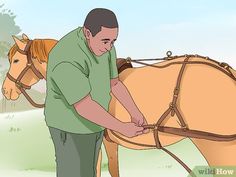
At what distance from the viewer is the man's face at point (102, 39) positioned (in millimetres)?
3537

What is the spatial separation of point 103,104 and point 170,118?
1.25 metres

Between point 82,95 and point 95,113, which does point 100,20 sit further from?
point 95,113

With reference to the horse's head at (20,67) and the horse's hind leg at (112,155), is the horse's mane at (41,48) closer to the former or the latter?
the horse's head at (20,67)

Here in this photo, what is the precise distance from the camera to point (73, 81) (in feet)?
11.8

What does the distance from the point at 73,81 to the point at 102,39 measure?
0.34 metres

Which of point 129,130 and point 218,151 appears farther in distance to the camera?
point 218,151

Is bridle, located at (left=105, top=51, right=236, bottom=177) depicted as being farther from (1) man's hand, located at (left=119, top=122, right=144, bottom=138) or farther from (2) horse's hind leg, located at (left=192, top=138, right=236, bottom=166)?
(1) man's hand, located at (left=119, top=122, right=144, bottom=138)

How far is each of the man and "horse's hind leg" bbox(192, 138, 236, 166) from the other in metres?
1.31

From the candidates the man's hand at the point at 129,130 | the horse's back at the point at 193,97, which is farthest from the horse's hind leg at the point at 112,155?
the man's hand at the point at 129,130

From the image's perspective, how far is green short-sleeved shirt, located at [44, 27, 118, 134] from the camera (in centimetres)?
361

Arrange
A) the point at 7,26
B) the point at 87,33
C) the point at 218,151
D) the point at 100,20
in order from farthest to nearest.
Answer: the point at 7,26 → the point at 218,151 → the point at 87,33 → the point at 100,20

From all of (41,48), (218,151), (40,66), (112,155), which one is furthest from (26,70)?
(218,151)

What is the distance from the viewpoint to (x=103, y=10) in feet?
11.6

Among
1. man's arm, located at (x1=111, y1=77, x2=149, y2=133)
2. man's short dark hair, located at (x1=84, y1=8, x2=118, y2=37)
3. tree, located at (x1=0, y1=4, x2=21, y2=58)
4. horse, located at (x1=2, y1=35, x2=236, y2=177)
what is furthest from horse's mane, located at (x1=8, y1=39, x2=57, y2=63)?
tree, located at (x1=0, y1=4, x2=21, y2=58)
